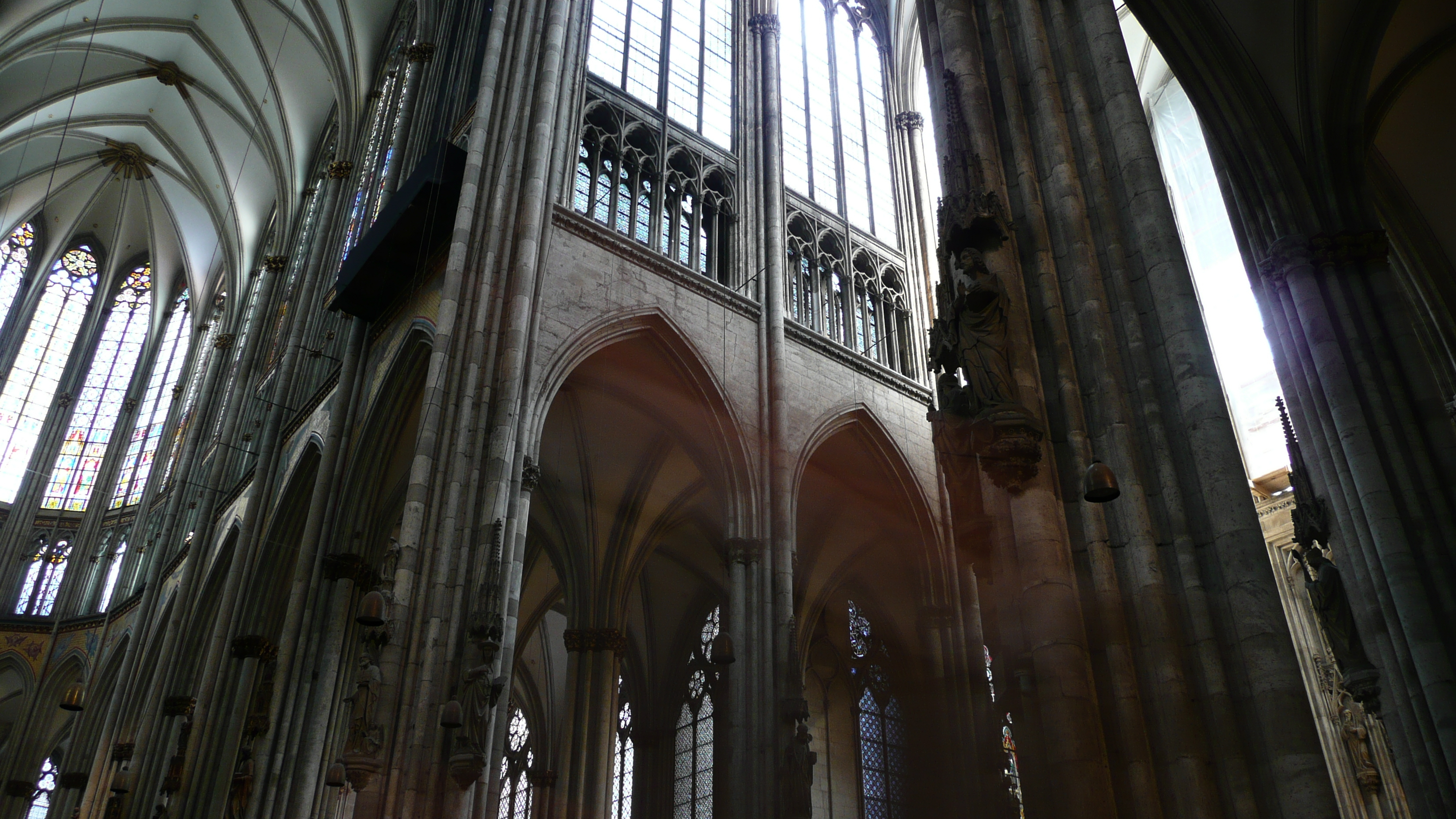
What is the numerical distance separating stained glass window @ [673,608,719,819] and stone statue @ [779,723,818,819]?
6.75 m

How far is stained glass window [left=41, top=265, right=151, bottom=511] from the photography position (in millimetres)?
29891

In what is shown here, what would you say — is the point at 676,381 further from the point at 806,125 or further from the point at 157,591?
the point at 157,591

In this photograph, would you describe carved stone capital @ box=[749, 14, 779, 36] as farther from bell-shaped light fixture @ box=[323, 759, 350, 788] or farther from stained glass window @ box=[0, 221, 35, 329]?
stained glass window @ box=[0, 221, 35, 329]

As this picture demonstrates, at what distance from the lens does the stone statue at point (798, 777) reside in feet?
39.3

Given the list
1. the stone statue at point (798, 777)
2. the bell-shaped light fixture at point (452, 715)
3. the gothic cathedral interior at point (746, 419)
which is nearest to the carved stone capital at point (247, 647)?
the gothic cathedral interior at point (746, 419)

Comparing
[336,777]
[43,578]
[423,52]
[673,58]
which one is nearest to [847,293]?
[673,58]

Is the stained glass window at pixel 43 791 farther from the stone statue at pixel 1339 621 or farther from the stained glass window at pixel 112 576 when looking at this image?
the stone statue at pixel 1339 621

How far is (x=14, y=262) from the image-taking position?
30.7 metres

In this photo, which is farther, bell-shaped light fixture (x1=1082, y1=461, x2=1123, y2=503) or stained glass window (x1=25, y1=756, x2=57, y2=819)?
stained glass window (x1=25, y1=756, x2=57, y2=819)

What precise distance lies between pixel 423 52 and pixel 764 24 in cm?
642

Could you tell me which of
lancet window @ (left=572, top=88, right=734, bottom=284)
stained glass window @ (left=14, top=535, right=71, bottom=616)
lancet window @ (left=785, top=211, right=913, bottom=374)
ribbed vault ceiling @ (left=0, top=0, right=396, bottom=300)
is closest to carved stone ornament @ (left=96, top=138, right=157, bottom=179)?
ribbed vault ceiling @ (left=0, top=0, right=396, bottom=300)

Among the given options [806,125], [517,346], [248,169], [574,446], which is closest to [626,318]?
[517,346]

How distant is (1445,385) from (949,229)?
8.37m

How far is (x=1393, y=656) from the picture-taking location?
8.90 meters
